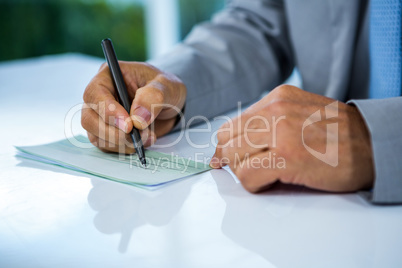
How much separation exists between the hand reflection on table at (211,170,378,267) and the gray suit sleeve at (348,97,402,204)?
Answer: 0.09 feet

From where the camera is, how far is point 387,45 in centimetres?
70

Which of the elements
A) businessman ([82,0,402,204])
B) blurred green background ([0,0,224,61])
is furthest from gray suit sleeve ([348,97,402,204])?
blurred green background ([0,0,224,61])

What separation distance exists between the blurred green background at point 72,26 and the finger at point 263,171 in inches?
123

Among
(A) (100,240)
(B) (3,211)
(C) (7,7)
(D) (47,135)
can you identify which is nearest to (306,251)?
(A) (100,240)

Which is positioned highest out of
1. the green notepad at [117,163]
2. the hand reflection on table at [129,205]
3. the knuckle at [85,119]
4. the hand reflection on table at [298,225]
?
the knuckle at [85,119]

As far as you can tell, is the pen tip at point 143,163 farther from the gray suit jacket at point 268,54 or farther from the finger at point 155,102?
the gray suit jacket at point 268,54

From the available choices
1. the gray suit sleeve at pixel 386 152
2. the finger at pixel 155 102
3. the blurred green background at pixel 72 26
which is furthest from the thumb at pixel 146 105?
the blurred green background at pixel 72 26

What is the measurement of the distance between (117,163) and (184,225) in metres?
0.20

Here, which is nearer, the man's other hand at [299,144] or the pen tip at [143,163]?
the man's other hand at [299,144]

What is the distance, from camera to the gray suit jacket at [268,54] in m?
0.82

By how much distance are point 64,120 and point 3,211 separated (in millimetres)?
380

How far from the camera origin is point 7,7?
369 cm

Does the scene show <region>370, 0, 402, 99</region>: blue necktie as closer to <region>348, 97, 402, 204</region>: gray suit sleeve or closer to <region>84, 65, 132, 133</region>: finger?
<region>348, 97, 402, 204</region>: gray suit sleeve

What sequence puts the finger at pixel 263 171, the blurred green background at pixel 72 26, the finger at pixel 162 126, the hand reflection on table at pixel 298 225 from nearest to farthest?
1. the hand reflection on table at pixel 298 225
2. the finger at pixel 263 171
3. the finger at pixel 162 126
4. the blurred green background at pixel 72 26
